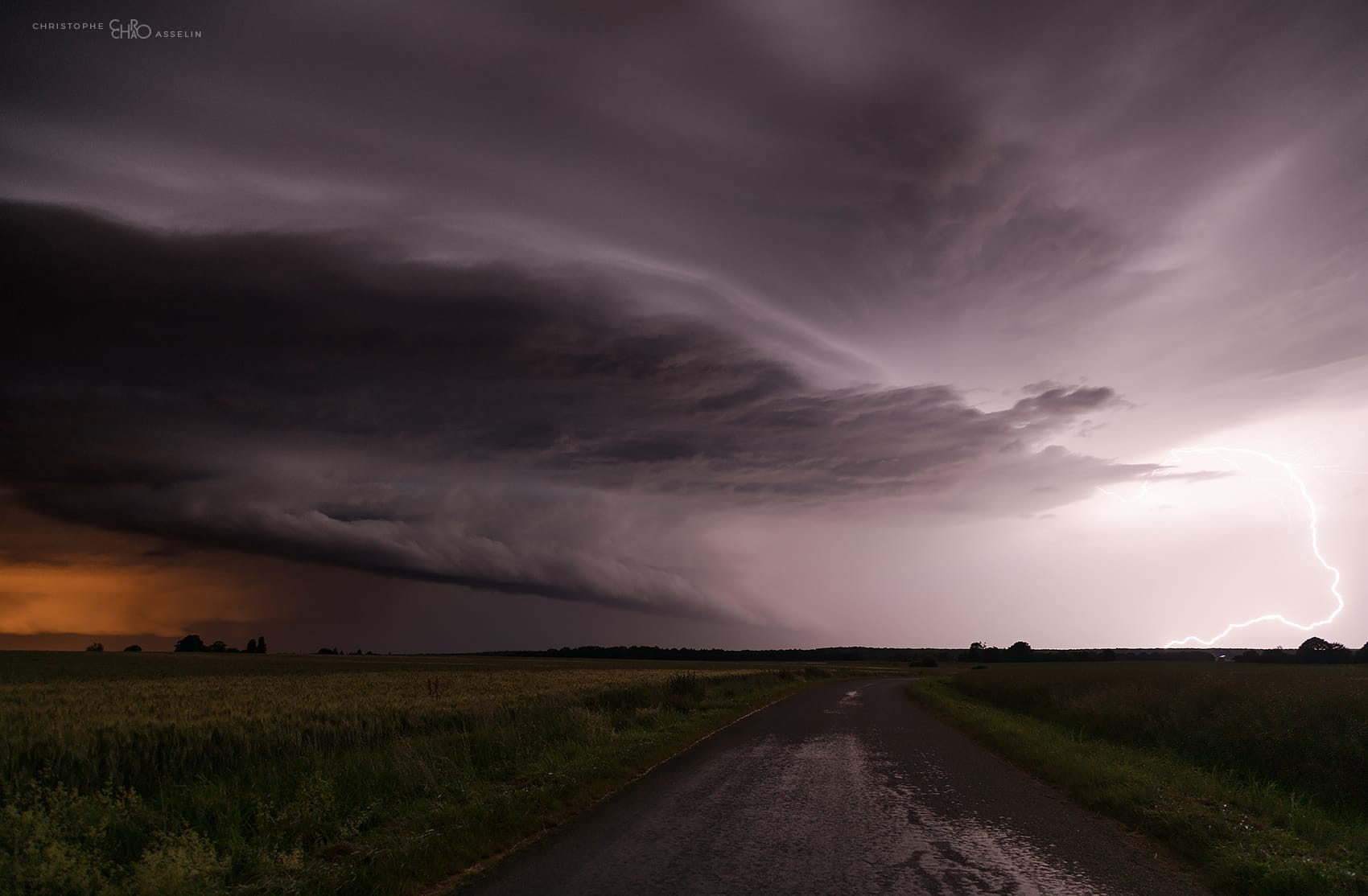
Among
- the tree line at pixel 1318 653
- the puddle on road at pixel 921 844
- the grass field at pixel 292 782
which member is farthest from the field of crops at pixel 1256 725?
the tree line at pixel 1318 653

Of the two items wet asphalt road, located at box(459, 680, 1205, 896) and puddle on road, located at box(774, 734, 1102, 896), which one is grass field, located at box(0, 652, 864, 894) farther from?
puddle on road, located at box(774, 734, 1102, 896)

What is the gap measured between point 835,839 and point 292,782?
8.65 metres

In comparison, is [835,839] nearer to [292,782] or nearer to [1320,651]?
[292,782]

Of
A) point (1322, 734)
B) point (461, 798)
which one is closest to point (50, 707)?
point (461, 798)

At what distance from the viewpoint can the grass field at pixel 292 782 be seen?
785 cm

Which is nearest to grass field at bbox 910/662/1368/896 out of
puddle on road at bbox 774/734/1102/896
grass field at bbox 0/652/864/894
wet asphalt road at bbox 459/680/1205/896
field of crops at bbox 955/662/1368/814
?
field of crops at bbox 955/662/1368/814

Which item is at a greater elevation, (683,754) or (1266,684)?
(1266,684)

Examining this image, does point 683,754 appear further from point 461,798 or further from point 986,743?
point 986,743

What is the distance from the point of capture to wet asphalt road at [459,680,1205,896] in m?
7.62

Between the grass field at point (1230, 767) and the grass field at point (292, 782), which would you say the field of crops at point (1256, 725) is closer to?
the grass field at point (1230, 767)

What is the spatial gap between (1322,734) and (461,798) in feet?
52.2

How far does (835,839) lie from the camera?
933 centimetres

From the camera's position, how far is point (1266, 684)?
→ 2058cm

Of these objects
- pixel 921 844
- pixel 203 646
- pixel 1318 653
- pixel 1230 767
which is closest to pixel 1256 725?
pixel 1230 767
